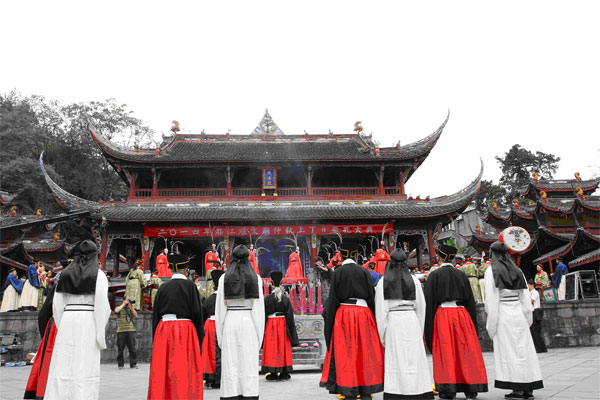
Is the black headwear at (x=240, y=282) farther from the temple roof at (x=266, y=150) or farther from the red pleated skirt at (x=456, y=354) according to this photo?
the temple roof at (x=266, y=150)

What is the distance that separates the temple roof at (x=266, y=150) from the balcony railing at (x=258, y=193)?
1.34 m

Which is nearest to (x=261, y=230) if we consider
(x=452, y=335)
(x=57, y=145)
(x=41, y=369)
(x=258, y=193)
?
(x=258, y=193)

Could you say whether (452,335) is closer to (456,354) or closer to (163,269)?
(456,354)

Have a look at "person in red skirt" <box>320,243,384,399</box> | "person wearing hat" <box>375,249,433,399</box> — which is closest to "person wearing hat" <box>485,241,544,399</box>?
"person wearing hat" <box>375,249,433,399</box>

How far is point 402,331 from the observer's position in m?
4.87

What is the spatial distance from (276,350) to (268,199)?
1414 cm

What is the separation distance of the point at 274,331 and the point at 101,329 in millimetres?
3483

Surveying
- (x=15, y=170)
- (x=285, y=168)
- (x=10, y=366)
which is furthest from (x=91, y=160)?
(x=10, y=366)

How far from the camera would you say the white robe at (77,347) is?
424 cm

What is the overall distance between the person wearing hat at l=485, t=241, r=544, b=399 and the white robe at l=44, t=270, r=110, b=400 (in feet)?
13.3

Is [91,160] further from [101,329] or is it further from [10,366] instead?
[101,329]

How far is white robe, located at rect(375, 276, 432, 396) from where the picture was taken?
15.5ft

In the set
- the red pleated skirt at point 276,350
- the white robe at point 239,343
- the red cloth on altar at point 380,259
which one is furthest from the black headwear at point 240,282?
the red cloth on altar at point 380,259

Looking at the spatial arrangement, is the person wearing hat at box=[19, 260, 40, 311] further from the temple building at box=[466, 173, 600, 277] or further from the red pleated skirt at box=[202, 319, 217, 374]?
the temple building at box=[466, 173, 600, 277]
